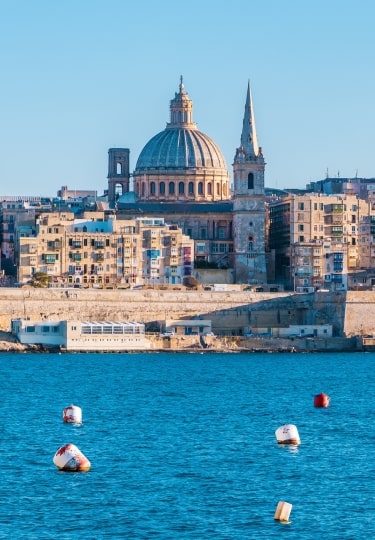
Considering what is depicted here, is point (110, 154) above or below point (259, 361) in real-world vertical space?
above

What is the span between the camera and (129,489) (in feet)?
123

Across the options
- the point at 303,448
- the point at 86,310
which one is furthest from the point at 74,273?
the point at 303,448

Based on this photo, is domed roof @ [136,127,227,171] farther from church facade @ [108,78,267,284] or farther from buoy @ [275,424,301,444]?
buoy @ [275,424,301,444]

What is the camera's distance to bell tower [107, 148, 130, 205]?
437 ft

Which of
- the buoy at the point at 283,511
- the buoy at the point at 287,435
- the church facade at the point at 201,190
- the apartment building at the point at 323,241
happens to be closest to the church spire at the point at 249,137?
the church facade at the point at 201,190

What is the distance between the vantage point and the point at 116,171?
440ft

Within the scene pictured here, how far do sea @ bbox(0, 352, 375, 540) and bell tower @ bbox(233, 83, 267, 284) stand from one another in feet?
141

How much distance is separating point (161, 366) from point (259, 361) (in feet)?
24.9

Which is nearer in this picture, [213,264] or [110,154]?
[213,264]

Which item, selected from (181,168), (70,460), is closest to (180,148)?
(181,168)

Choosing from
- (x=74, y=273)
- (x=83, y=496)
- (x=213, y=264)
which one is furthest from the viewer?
(x=213, y=264)

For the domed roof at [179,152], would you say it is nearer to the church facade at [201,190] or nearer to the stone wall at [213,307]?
the church facade at [201,190]

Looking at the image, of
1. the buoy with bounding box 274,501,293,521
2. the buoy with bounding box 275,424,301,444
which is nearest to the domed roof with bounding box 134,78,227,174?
the buoy with bounding box 275,424,301,444

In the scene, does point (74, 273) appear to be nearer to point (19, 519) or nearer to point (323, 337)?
point (323, 337)
